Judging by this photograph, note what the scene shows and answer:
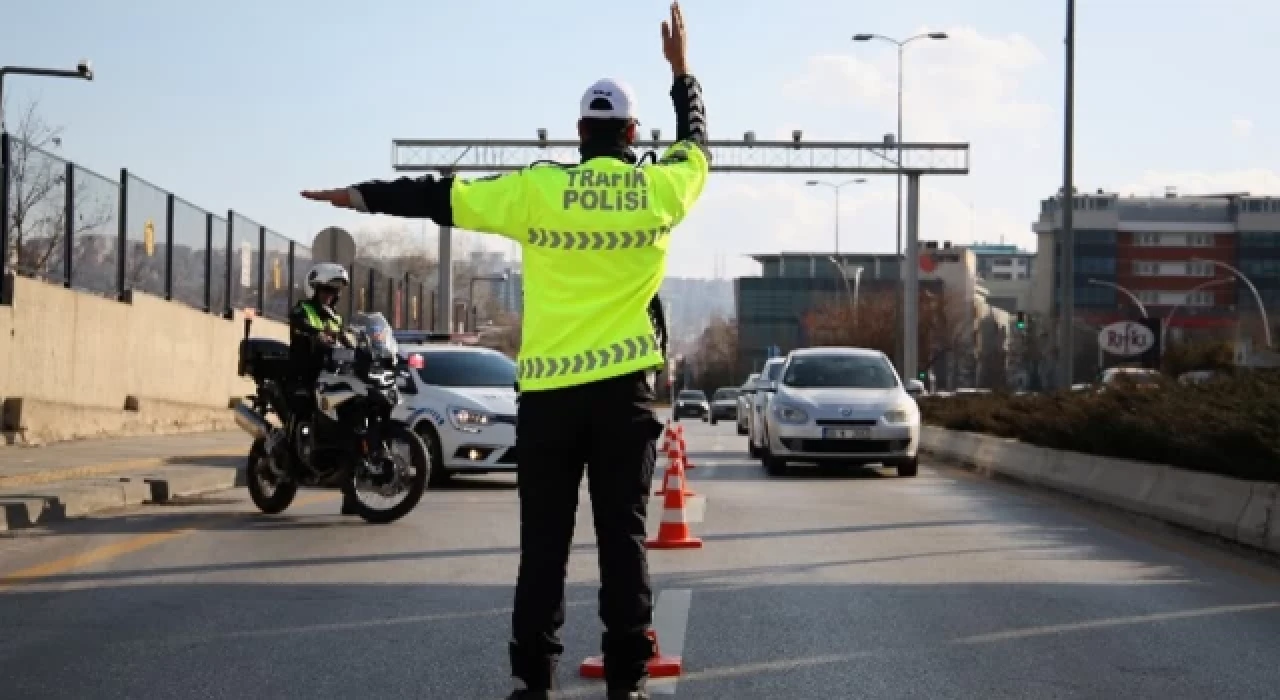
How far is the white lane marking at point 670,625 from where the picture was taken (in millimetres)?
7070

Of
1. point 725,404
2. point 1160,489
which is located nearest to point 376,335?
point 1160,489

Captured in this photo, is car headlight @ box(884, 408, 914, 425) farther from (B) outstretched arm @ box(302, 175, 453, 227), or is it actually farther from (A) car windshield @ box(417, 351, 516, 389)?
(B) outstretched arm @ box(302, 175, 453, 227)

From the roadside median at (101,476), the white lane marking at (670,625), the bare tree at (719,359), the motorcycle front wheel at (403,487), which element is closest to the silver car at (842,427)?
the roadside median at (101,476)

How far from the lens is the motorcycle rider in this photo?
14.2 metres

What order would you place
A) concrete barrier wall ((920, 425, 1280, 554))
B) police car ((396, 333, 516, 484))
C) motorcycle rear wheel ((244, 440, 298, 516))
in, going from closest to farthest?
1. concrete barrier wall ((920, 425, 1280, 554))
2. motorcycle rear wheel ((244, 440, 298, 516))
3. police car ((396, 333, 516, 484))

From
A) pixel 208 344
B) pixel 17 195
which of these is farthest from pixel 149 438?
pixel 208 344

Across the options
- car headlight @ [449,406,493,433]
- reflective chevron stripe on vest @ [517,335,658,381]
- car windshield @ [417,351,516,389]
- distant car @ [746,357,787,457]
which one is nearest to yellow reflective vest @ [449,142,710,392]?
reflective chevron stripe on vest @ [517,335,658,381]

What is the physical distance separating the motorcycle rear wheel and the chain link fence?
8472mm

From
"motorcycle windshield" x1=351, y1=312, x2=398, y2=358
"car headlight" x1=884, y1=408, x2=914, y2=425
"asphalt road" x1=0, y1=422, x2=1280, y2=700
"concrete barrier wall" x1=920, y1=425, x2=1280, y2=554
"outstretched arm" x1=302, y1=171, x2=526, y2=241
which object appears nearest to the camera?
"outstretched arm" x1=302, y1=171, x2=526, y2=241

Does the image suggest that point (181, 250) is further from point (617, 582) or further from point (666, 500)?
point (617, 582)

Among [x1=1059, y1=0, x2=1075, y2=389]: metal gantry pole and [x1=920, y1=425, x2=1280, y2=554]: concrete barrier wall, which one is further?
[x1=1059, y1=0, x2=1075, y2=389]: metal gantry pole

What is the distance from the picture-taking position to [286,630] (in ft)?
27.7

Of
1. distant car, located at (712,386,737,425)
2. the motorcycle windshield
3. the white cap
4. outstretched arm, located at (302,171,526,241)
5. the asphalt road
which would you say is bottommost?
distant car, located at (712,386,737,425)

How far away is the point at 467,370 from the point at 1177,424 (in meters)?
7.91
